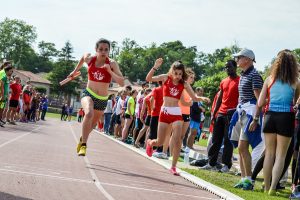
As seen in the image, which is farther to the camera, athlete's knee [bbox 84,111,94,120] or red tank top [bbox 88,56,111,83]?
red tank top [bbox 88,56,111,83]

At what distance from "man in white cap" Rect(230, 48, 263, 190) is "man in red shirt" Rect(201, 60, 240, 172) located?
1723 millimetres

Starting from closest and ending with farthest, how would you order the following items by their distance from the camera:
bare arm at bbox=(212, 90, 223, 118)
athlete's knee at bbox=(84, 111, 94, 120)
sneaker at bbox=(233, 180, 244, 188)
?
sneaker at bbox=(233, 180, 244, 188) → athlete's knee at bbox=(84, 111, 94, 120) → bare arm at bbox=(212, 90, 223, 118)

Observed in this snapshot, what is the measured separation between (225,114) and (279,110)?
3.28 meters

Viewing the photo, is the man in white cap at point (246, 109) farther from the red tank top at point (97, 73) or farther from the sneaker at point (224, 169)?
the red tank top at point (97, 73)

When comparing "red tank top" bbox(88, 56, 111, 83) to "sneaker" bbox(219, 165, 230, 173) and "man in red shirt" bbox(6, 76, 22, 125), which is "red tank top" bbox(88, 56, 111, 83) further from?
"man in red shirt" bbox(6, 76, 22, 125)

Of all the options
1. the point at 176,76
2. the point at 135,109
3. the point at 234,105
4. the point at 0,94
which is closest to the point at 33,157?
the point at 176,76

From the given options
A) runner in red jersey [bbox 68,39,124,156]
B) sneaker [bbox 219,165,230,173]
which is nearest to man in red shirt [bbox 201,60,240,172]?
sneaker [bbox 219,165,230,173]

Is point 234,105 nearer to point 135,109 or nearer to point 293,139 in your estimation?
point 293,139

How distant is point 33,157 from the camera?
1061 cm

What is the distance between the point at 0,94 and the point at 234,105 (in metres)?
9.95

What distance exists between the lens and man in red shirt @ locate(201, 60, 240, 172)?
1222 cm

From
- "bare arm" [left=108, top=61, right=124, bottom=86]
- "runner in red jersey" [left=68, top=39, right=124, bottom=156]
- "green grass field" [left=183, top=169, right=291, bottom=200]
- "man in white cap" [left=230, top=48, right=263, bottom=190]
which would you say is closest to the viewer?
"green grass field" [left=183, top=169, right=291, bottom=200]

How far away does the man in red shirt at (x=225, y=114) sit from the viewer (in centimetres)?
1222

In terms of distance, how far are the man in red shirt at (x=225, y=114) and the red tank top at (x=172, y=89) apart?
1550 millimetres
